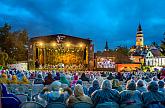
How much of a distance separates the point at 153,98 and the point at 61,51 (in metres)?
45.3

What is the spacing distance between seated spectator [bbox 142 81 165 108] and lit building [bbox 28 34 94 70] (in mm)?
43359

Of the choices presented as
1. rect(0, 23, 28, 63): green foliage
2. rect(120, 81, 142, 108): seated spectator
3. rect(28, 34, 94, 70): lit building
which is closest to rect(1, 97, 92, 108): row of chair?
rect(120, 81, 142, 108): seated spectator

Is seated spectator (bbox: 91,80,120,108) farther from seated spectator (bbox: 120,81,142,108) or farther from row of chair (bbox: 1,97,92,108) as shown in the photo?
row of chair (bbox: 1,97,92,108)

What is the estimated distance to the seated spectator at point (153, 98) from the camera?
8.12 metres

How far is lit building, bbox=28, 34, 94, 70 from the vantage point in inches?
2044

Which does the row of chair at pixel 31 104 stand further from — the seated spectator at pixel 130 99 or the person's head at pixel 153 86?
the person's head at pixel 153 86

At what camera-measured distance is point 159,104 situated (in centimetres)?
813

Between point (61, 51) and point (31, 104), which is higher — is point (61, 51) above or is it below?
above

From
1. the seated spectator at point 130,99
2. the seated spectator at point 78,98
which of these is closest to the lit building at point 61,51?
the seated spectator at point 78,98

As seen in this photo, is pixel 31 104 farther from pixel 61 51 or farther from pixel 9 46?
pixel 9 46

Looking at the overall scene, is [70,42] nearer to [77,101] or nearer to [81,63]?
[81,63]

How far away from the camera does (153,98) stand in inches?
324

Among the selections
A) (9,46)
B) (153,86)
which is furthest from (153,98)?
(9,46)

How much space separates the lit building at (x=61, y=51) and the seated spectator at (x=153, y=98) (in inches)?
1707
